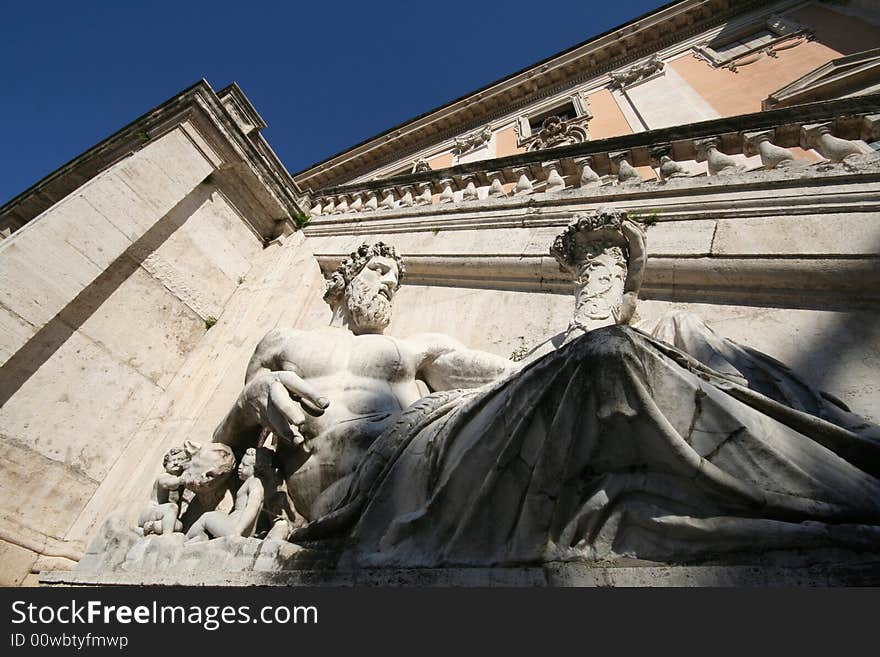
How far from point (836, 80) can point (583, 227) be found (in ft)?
30.7

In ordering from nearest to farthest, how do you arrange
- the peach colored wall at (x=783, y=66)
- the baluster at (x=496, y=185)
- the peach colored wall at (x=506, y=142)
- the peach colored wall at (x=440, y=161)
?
the baluster at (x=496, y=185) → the peach colored wall at (x=783, y=66) → the peach colored wall at (x=506, y=142) → the peach colored wall at (x=440, y=161)

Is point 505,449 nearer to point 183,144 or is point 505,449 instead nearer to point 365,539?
point 365,539

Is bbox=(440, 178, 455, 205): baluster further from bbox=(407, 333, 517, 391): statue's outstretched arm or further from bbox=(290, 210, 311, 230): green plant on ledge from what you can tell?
bbox=(407, 333, 517, 391): statue's outstretched arm

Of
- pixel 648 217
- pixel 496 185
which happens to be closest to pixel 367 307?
pixel 648 217

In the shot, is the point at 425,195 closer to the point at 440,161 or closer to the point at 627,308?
the point at 627,308

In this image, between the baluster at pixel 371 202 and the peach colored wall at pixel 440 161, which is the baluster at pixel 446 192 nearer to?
the baluster at pixel 371 202

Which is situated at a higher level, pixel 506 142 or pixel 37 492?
pixel 506 142

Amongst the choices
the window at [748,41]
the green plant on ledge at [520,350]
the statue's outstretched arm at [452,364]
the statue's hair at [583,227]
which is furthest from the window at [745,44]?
the statue's outstretched arm at [452,364]

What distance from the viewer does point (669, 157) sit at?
4.26m

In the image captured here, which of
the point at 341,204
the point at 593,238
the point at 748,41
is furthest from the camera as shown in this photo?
the point at 748,41

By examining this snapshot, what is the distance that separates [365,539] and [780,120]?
4369 mm

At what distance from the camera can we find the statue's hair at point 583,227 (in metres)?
2.85

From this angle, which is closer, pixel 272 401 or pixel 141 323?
pixel 272 401

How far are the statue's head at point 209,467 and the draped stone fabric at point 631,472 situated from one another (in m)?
1.22
